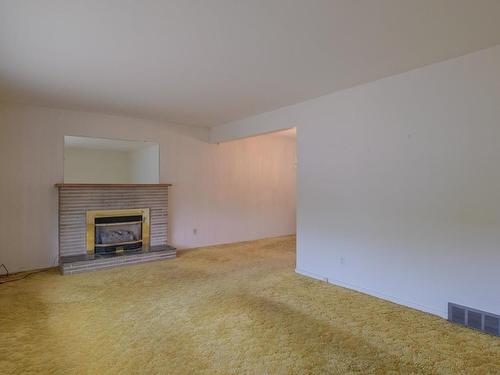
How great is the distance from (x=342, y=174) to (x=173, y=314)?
99.2 inches

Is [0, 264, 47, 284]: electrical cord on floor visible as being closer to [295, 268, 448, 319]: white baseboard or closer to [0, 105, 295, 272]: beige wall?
[0, 105, 295, 272]: beige wall

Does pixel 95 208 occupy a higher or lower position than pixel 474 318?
higher

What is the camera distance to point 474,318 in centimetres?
274

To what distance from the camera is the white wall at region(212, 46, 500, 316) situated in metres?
2.73

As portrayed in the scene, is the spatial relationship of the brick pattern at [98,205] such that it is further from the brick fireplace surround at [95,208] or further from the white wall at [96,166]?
the white wall at [96,166]

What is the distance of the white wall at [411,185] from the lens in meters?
2.73

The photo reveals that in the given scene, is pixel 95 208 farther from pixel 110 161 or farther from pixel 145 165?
pixel 145 165

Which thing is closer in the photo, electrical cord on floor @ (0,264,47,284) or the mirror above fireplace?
electrical cord on floor @ (0,264,47,284)

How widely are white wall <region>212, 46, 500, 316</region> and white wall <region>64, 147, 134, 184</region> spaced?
3310 mm

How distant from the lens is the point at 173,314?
301 centimetres

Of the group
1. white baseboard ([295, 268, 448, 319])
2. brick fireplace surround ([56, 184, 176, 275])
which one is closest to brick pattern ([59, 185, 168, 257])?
brick fireplace surround ([56, 184, 176, 275])

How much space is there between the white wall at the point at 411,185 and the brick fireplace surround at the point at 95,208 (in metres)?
2.73

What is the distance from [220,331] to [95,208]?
3391 mm

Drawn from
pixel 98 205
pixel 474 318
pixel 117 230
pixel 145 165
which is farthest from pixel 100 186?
pixel 474 318
